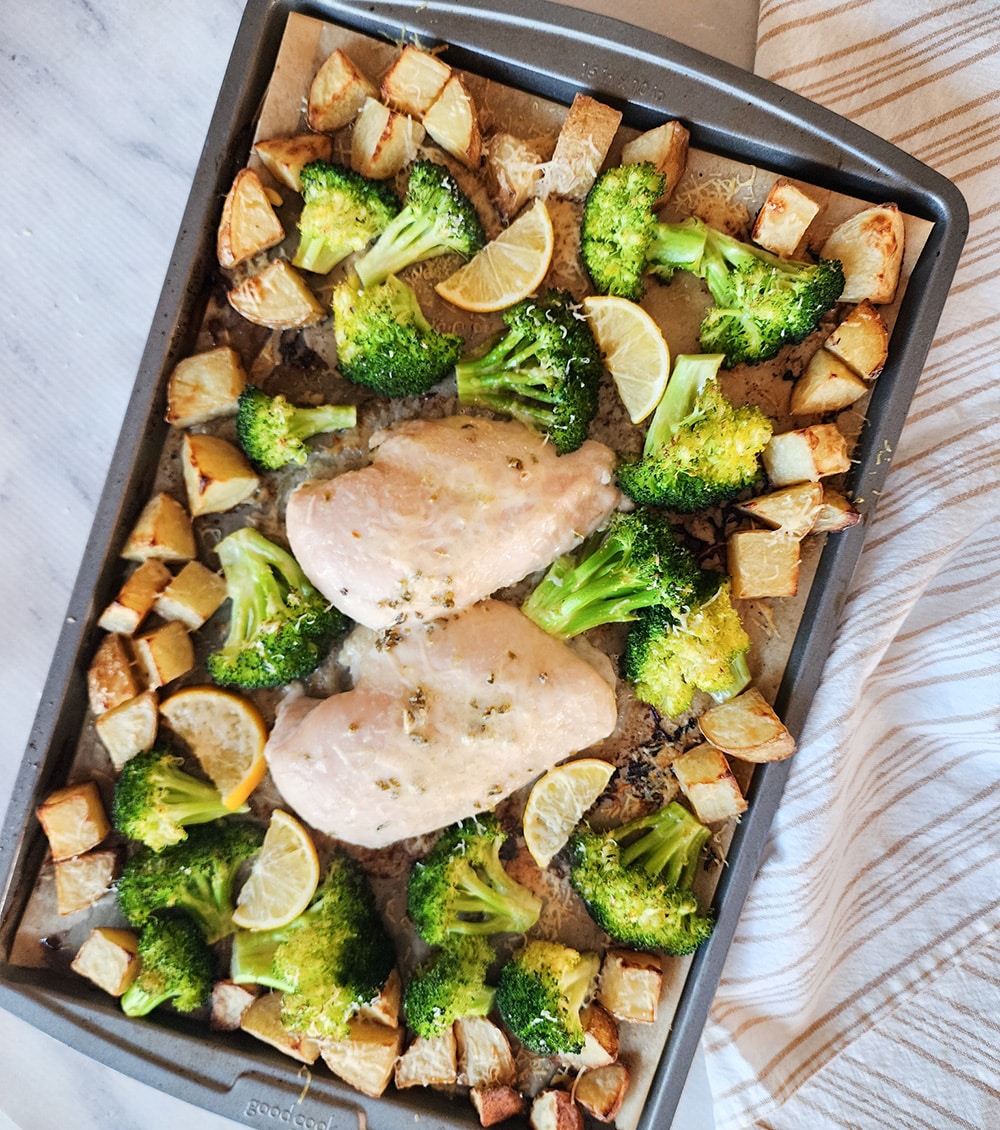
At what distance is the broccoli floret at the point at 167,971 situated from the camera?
87.8 inches

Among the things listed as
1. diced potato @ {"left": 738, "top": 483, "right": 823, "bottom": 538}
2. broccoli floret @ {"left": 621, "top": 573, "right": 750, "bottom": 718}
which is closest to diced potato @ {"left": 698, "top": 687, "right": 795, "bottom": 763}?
broccoli floret @ {"left": 621, "top": 573, "right": 750, "bottom": 718}

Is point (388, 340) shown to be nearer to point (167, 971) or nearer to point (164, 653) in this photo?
point (164, 653)

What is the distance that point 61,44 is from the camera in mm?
2463

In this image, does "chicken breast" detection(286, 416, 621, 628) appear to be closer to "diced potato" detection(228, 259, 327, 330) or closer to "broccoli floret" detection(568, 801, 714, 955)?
"diced potato" detection(228, 259, 327, 330)

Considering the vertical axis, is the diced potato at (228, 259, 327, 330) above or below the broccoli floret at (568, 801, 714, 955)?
above

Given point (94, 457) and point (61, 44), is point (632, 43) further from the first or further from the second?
point (94, 457)

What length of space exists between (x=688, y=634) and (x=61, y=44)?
238 cm

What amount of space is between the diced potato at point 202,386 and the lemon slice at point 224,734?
73 cm

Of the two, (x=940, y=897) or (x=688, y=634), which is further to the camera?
A: (x=940, y=897)

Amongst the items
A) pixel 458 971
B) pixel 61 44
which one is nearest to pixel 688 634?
pixel 458 971

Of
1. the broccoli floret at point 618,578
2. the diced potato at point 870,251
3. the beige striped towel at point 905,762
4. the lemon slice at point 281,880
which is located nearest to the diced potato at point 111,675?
the lemon slice at point 281,880

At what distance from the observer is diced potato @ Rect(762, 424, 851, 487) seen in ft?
6.79

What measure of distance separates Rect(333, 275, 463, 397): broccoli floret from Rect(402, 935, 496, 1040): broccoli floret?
144 centimetres

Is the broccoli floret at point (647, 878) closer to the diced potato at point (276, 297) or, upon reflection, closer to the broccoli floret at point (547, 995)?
the broccoli floret at point (547, 995)
